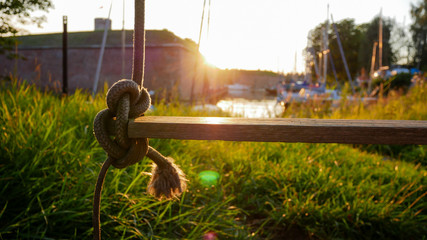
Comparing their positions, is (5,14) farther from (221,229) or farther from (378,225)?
(378,225)

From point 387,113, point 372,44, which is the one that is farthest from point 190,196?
point 372,44

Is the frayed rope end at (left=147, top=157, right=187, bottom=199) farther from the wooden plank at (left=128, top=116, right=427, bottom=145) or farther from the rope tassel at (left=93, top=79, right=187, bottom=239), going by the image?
the wooden plank at (left=128, top=116, right=427, bottom=145)

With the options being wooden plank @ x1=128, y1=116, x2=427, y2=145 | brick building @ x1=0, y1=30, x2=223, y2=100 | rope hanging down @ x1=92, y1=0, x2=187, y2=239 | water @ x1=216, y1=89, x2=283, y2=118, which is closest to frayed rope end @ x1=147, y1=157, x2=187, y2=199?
rope hanging down @ x1=92, y1=0, x2=187, y2=239

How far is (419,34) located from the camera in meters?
36.2

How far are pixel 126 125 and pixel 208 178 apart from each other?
179cm

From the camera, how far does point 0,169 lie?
169 cm

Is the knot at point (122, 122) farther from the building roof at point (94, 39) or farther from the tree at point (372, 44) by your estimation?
the tree at point (372, 44)

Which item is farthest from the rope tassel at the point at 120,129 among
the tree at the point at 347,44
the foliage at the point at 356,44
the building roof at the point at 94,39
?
the tree at the point at 347,44

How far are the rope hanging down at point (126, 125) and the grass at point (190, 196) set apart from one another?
1.58 ft

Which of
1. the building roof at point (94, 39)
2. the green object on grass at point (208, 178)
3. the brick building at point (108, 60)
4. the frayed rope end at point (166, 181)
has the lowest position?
the green object on grass at point (208, 178)

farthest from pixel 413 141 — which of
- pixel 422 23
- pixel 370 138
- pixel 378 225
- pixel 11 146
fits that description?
pixel 422 23

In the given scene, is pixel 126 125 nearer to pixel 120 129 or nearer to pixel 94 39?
pixel 120 129

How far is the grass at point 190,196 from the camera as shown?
1.64 metres

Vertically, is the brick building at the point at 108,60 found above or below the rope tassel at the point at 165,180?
above
